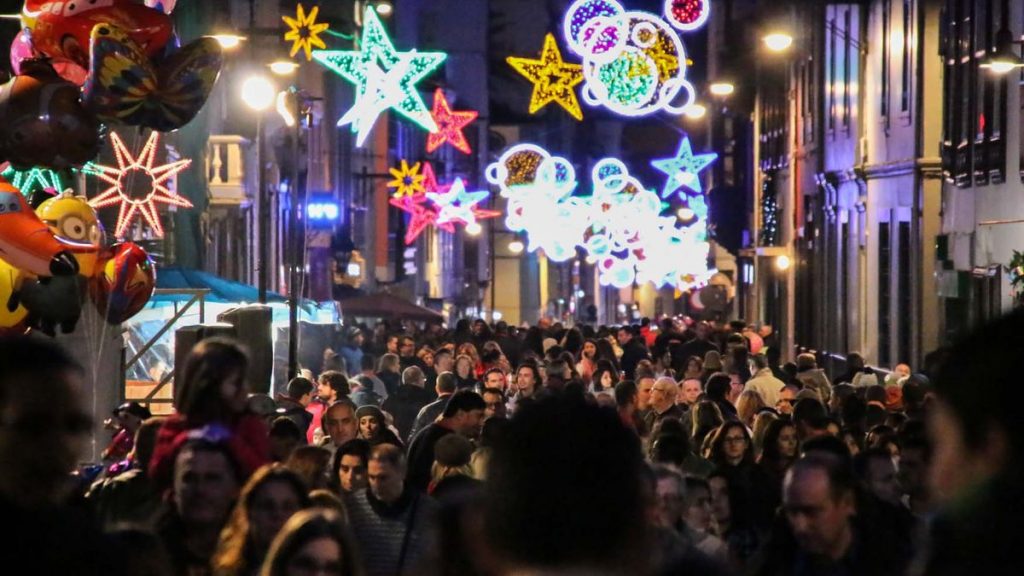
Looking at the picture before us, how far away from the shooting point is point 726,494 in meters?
10.7

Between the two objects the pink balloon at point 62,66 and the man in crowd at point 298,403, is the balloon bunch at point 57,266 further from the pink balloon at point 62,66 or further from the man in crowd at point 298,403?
the man in crowd at point 298,403

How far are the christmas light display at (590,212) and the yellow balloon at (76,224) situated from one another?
79.0ft

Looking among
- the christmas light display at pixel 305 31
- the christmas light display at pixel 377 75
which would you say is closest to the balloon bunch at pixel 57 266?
the christmas light display at pixel 377 75

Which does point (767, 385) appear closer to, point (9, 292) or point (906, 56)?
point (9, 292)

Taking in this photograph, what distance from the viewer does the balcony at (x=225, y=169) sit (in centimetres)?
3691

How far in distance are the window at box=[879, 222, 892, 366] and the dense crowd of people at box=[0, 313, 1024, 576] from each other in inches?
561

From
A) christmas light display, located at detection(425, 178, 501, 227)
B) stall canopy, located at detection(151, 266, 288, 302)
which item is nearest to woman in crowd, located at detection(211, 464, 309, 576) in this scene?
stall canopy, located at detection(151, 266, 288, 302)

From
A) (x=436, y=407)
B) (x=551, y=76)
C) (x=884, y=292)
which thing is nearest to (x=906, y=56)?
(x=884, y=292)

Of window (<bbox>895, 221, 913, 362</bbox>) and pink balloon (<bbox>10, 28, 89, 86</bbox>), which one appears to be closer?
pink balloon (<bbox>10, 28, 89, 86</bbox>)

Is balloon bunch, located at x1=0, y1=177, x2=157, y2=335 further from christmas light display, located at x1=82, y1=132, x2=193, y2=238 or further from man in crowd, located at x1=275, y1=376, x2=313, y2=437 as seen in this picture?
christmas light display, located at x1=82, y1=132, x2=193, y2=238

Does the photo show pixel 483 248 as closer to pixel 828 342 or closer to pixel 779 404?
pixel 828 342

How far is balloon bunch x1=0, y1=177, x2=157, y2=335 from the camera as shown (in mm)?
13844

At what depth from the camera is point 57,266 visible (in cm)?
1398

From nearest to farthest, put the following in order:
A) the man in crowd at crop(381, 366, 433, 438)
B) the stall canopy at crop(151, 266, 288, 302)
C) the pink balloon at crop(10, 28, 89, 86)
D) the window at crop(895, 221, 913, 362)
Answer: the pink balloon at crop(10, 28, 89, 86)
the man in crowd at crop(381, 366, 433, 438)
the stall canopy at crop(151, 266, 288, 302)
the window at crop(895, 221, 913, 362)
